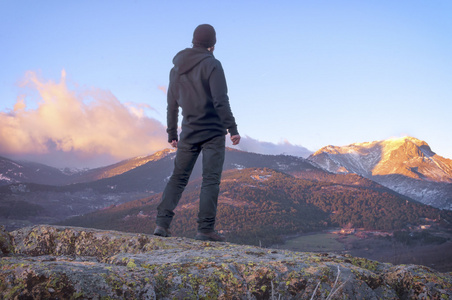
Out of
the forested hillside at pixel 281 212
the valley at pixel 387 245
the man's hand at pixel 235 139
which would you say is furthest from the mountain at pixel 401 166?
the man's hand at pixel 235 139

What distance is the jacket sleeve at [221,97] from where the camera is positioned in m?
4.67

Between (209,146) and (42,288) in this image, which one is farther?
(209,146)

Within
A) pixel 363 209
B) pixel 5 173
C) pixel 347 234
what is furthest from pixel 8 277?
pixel 5 173

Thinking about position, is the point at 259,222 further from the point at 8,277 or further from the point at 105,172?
the point at 105,172

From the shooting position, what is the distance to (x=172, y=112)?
5477 mm

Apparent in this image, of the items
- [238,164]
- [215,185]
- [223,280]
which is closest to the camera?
[223,280]

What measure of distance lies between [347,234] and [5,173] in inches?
6872

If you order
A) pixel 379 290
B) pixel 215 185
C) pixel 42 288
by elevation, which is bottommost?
pixel 379 290

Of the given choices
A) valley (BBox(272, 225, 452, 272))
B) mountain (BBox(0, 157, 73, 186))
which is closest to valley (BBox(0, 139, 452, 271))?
valley (BBox(272, 225, 452, 272))

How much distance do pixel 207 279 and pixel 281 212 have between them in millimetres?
54138

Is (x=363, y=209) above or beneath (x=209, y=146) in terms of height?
beneath

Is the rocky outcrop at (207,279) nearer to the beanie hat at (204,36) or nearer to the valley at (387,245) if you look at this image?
the beanie hat at (204,36)

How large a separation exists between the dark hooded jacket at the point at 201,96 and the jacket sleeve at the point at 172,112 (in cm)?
18

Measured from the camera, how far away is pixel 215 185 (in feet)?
15.4
